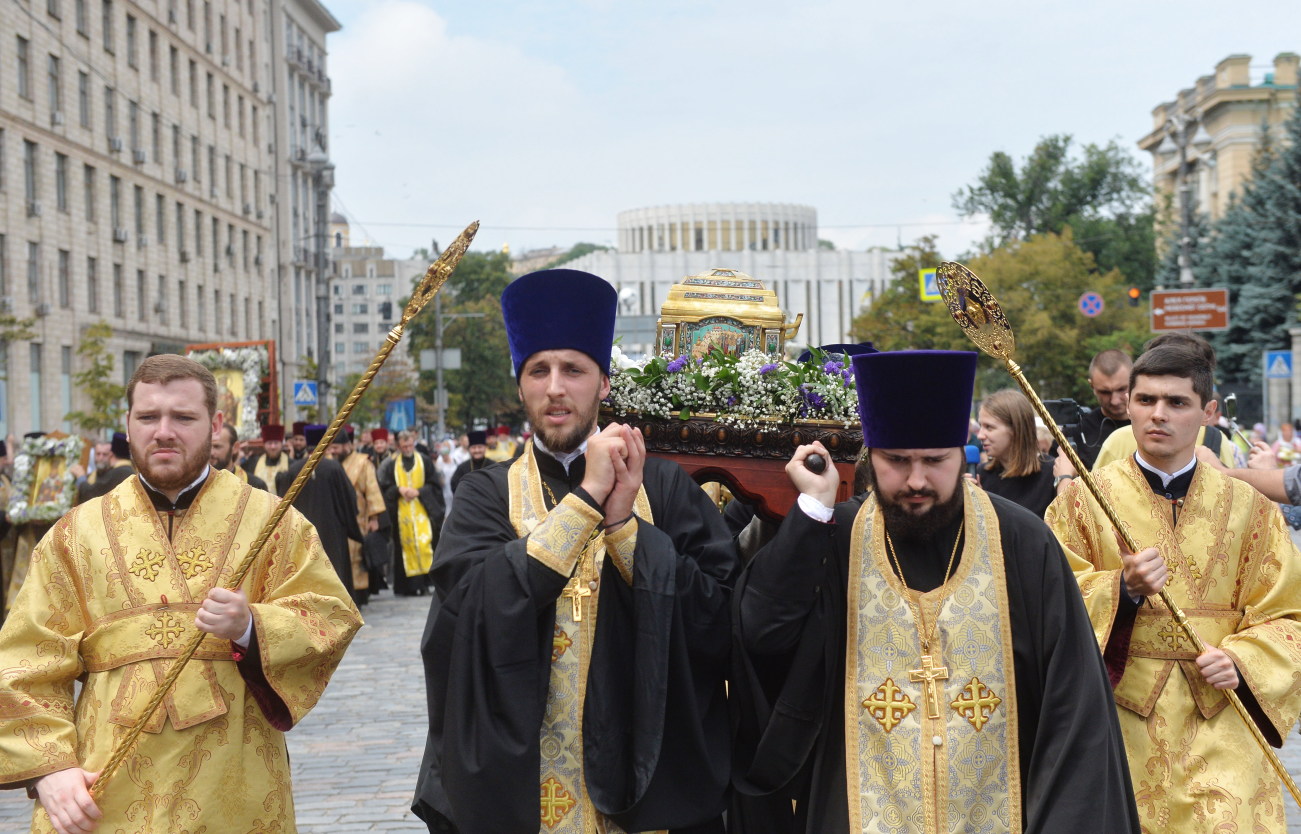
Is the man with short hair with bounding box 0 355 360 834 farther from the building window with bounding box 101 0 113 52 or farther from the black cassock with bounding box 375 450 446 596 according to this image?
the building window with bounding box 101 0 113 52

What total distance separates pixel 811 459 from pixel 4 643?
2.34 metres

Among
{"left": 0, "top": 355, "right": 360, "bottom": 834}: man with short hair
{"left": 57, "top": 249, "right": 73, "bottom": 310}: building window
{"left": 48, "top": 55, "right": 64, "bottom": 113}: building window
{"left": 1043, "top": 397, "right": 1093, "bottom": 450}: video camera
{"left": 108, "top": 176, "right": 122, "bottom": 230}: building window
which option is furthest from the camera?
{"left": 108, "top": 176, "right": 122, "bottom": 230}: building window

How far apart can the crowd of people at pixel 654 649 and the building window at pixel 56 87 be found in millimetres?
41018

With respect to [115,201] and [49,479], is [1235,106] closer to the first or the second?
[115,201]

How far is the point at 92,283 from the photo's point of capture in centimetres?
4506

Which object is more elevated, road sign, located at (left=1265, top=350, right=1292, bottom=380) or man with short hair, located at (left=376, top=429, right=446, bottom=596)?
road sign, located at (left=1265, top=350, right=1292, bottom=380)

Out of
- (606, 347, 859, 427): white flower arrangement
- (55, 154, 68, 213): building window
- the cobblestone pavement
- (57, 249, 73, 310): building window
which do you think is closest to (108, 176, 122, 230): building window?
(55, 154, 68, 213): building window

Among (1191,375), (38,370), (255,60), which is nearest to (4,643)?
(1191,375)

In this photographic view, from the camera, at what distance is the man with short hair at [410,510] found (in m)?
19.4

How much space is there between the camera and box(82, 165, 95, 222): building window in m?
44.8

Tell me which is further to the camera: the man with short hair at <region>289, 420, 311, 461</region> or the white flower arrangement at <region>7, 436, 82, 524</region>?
the man with short hair at <region>289, 420, 311, 461</region>

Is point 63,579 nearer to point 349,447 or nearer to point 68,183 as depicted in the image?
point 349,447

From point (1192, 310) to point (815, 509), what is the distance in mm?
22055

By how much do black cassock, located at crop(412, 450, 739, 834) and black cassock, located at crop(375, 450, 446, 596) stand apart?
1562 centimetres
